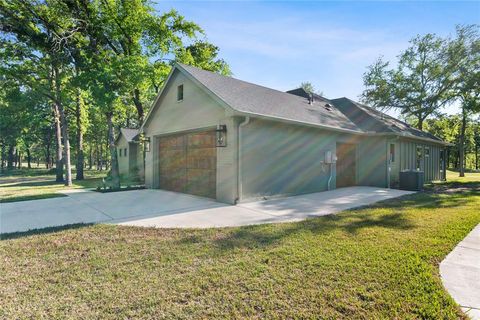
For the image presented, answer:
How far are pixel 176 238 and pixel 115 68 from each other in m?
10.6

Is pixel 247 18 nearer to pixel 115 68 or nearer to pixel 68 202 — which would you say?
pixel 115 68

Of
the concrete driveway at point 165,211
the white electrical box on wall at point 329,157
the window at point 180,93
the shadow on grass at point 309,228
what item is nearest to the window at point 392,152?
the white electrical box on wall at point 329,157

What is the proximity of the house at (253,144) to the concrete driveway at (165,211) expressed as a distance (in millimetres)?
908

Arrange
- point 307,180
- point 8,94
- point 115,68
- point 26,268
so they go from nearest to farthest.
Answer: point 26,268 → point 307,180 → point 115,68 → point 8,94

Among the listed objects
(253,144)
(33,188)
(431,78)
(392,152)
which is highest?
(431,78)

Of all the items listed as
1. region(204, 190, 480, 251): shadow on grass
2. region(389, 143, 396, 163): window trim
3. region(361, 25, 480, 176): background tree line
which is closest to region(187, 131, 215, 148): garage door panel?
region(204, 190, 480, 251): shadow on grass

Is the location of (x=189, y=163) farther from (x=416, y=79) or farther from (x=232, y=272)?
(x=416, y=79)

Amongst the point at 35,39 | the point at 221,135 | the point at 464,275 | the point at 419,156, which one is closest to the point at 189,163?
the point at 221,135

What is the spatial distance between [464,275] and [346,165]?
9.56 m

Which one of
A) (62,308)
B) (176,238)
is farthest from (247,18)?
(62,308)

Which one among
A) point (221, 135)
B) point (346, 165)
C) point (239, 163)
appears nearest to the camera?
point (239, 163)

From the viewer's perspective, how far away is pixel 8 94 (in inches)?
640

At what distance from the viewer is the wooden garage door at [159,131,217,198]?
8945 mm

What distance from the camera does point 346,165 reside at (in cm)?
1234
